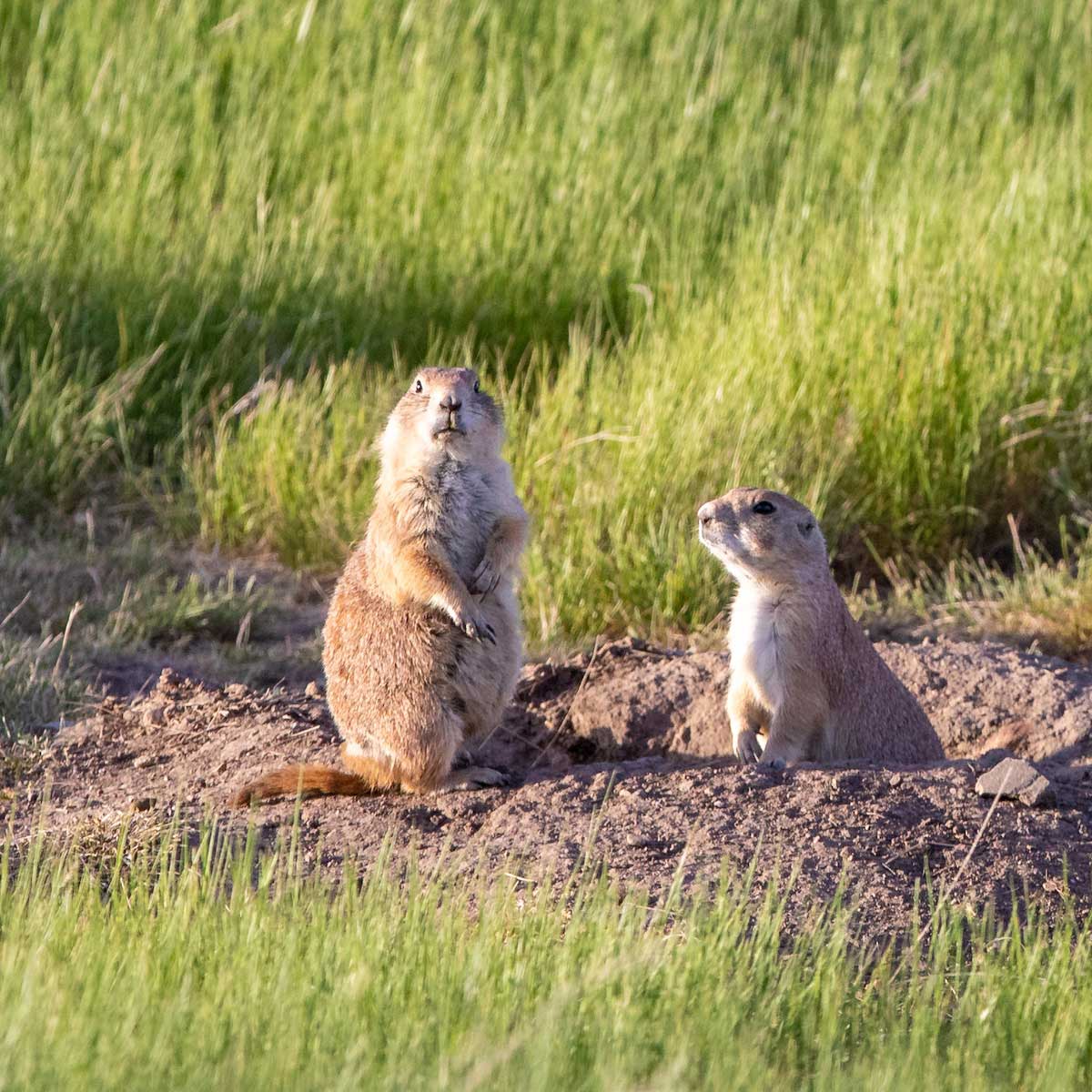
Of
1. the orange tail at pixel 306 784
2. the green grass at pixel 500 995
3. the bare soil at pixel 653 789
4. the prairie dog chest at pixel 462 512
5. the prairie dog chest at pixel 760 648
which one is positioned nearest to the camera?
the green grass at pixel 500 995

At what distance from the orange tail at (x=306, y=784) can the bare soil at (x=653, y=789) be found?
0.04 meters

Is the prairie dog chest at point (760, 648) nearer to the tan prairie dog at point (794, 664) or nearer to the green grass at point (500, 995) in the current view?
the tan prairie dog at point (794, 664)

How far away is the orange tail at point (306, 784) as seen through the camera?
197 inches

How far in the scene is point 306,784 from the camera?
16.6 feet

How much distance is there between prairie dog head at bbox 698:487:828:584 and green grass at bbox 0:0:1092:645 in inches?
50.6

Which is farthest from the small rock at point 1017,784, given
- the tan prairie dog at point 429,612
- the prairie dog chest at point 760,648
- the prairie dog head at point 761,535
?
the tan prairie dog at point 429,612

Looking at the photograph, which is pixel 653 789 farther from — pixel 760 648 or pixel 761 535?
pixel 761 535

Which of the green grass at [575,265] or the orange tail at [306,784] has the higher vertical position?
the green grass at [575,265]

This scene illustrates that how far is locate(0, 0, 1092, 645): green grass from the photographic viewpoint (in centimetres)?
759

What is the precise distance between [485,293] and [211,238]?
1420mm

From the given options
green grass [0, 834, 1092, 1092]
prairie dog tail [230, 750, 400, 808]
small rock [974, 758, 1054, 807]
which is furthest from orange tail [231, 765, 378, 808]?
small rock [974, 758, 1054, 807]

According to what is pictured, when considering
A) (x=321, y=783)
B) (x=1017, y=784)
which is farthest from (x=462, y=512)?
(x=1017, y=784)

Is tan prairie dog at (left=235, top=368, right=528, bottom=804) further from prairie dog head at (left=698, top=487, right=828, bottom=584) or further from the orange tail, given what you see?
prairie dog head at (left=698, top=487, right=828, bottom=584)

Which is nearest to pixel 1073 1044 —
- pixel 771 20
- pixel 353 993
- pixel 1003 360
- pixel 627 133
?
pixel 353 993
